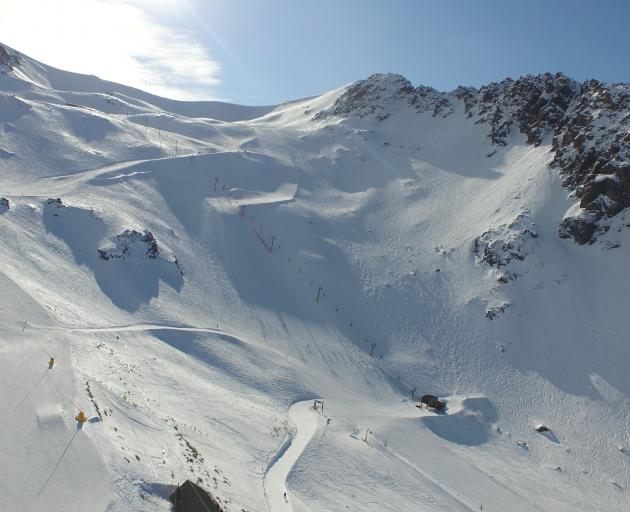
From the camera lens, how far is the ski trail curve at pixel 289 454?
21.6 meters

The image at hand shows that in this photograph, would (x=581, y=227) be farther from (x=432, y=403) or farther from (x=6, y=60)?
(x=6, y=60)

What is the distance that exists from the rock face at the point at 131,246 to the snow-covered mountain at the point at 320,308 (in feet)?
0.88

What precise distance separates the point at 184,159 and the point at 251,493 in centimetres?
6917

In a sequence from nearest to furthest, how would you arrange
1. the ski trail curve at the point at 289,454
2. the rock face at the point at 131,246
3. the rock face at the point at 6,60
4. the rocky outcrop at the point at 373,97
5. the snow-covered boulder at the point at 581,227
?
the ski trail curve at the point at 289,454 < the rock face at the point at 131,246 < the snow-covered boulder at the point at 581,227 < the rock face at the point at 6,60 < the rocky outcrop at the point at 373,97

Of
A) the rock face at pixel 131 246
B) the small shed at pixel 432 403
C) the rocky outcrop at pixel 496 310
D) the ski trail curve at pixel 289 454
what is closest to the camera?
the ski trail curve at pixel 289 454

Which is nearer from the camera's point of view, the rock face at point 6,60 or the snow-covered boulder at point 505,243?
the snow-covered boulder at point 505,243

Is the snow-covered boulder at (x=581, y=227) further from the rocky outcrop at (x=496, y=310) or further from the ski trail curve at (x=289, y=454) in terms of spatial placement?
the ski trail curve at (x=289, y=454)

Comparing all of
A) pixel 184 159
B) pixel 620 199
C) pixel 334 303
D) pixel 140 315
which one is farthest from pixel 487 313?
pixel 184 159

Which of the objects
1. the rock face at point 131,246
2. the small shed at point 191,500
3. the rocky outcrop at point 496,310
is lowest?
the small shed at point 191,500

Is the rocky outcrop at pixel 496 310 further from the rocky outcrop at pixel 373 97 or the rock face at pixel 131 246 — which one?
the rocky outcrop at pixel 373 97

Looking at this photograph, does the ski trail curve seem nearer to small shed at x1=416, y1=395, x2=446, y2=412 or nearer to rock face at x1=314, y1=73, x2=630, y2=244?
small shed at x1=416, y1=395, x2=446, y2=412

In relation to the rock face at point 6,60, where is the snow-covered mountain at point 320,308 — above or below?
below

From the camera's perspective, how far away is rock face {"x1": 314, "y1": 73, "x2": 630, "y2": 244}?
64125mm

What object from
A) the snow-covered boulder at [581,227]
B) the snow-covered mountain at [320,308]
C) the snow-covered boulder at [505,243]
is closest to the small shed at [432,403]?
the snow-covered mountain at [320,308]
